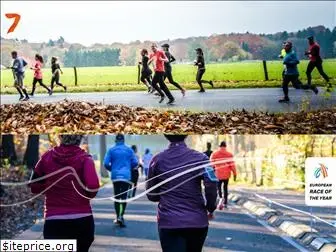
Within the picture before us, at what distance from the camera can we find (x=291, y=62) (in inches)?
203

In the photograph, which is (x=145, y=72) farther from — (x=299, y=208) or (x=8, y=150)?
(x=8, y=150)

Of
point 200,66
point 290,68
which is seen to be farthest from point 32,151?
point 290,68

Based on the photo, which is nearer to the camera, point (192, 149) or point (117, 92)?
point (192, 149)

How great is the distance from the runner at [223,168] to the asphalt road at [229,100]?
0.92 feet

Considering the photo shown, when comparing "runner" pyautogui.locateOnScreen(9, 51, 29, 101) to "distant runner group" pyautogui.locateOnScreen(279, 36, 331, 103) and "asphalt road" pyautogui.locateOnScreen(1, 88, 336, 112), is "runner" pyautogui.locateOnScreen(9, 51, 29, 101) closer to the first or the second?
"asphalt road" pyautogui.locateOnScreen(1, 88, 336, 112)

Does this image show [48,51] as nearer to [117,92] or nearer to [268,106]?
[117,92]

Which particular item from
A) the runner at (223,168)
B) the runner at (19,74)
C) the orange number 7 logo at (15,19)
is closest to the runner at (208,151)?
Result: the runner at (223,168)

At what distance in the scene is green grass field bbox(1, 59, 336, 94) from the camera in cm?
520

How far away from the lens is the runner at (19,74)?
18.4 feet

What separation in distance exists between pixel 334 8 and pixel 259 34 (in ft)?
1.60

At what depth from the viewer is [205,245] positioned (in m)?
5.12

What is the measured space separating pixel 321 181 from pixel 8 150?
2.61 metres

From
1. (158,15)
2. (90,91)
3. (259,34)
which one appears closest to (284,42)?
(259,34)

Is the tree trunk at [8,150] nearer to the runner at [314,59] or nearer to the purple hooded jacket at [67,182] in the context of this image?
the purple hooded jacket at [67,182]
